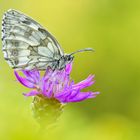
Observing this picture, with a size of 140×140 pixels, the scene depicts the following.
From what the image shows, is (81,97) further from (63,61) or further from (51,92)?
(63,61)

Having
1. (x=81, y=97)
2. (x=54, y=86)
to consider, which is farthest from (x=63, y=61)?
(x=81, y=97)

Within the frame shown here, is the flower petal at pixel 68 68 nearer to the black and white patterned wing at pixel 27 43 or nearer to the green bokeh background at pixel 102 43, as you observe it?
the black and white patterned wing at pixel 27 43

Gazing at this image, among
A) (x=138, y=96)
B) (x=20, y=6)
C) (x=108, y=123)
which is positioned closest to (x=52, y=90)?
(x=108, y=123)

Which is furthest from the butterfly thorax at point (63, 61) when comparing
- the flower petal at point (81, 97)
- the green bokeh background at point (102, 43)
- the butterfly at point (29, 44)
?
Answer: the green bokeh background at point (102, 43)

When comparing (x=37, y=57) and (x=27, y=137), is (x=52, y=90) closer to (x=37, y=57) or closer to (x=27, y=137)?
(x=37, y=57)

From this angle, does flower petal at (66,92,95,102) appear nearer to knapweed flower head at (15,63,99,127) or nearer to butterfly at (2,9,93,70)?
knapweed flower head at (15,63,99,127)

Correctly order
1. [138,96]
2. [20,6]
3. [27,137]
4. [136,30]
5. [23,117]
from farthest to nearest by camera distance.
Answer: [20,6] → [136,30] → [138,96] → [23,117] → [27,137]
